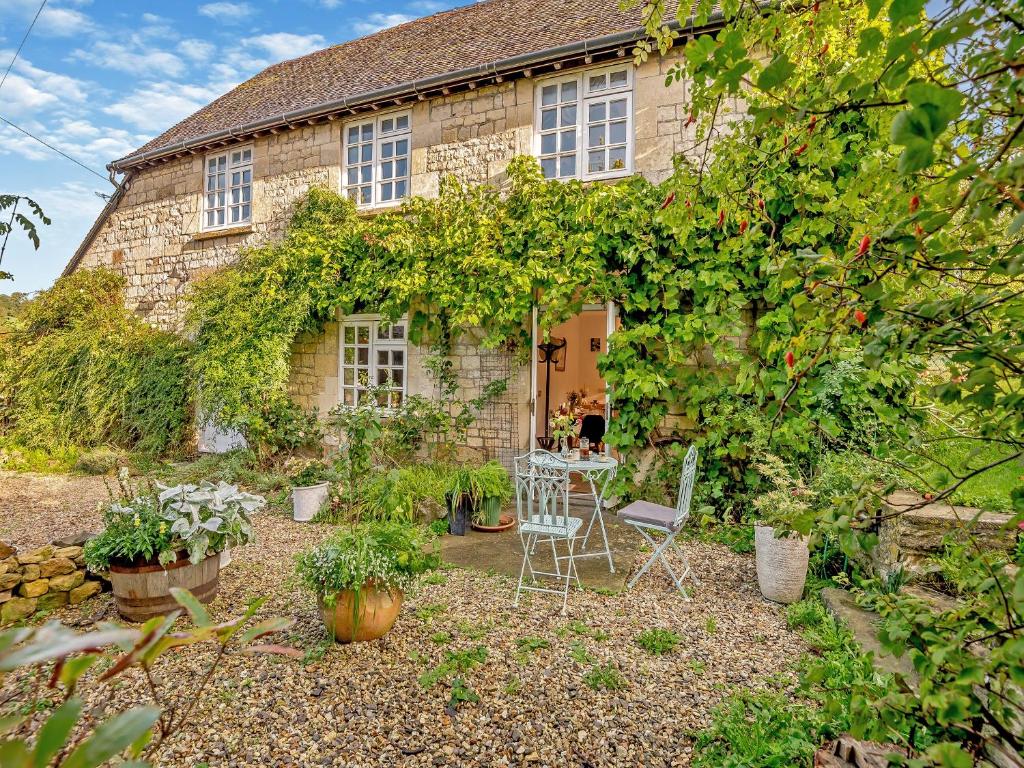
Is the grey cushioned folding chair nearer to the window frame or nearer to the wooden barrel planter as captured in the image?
the wooden barrel planter

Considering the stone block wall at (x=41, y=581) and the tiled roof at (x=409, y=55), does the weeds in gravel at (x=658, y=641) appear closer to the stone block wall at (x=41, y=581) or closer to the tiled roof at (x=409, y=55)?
the stone block wall at (x=41, y=581)

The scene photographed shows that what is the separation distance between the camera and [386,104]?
321 inches

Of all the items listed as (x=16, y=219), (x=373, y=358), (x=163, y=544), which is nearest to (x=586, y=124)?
(x=373, y=358)

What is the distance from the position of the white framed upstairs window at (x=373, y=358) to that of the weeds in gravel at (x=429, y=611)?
172 inches

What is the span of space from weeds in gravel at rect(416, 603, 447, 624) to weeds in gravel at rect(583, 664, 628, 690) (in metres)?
1.19

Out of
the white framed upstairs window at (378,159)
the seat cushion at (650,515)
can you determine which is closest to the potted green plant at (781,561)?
the seat cushion at (650,515)

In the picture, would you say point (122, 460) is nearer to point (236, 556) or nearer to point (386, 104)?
point (236, 556)

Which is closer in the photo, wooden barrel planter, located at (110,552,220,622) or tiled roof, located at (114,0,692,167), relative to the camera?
wooden barrel planter, located at (110,552,220,622)

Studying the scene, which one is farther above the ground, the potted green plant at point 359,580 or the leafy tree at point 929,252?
the leafy tree at point 929,252

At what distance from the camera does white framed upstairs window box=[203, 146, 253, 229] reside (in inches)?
380

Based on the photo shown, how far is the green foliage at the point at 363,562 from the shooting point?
10.6 ft

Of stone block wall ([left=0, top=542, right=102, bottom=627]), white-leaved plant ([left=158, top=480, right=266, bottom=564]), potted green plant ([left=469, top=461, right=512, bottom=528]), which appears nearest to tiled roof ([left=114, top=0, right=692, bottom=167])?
potted green plant ([left=469, top=461, right=512, bottom=528])

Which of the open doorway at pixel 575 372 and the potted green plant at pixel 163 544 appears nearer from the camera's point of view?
the potted green plant at pixel 163 544

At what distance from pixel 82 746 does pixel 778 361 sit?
229 inches
